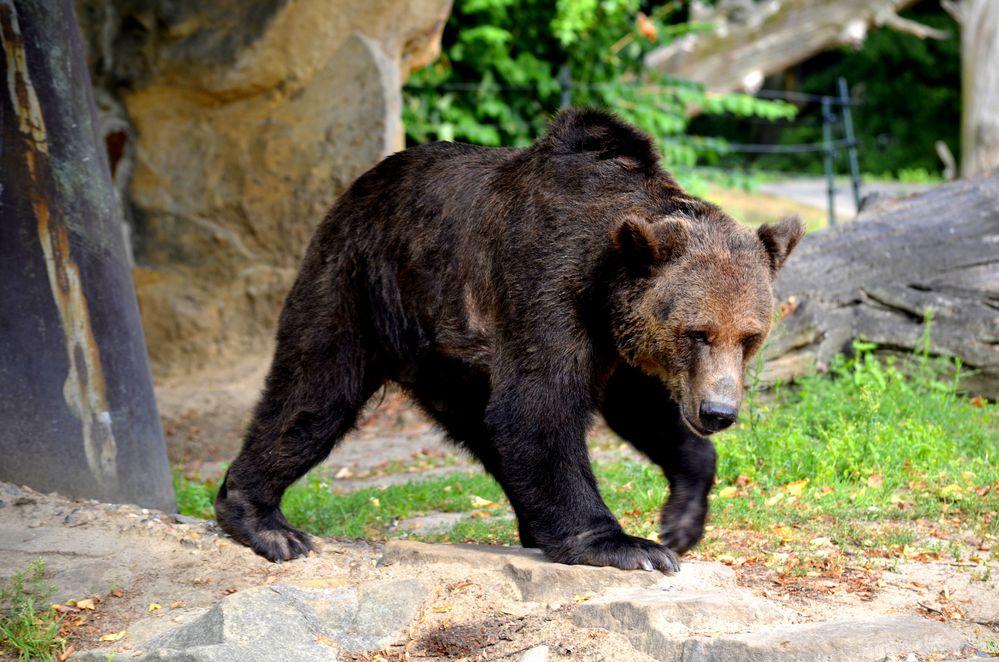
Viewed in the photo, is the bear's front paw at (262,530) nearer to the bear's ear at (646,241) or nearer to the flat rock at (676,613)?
the flat rock at (676,613)

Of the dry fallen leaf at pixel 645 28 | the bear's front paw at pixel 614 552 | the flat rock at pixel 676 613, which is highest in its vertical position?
the dry fallen leaf at pixel 645 28

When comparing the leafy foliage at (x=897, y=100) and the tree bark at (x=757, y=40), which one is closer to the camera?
the tree bark at (x=757, y=40)

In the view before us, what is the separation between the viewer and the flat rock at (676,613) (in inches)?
161

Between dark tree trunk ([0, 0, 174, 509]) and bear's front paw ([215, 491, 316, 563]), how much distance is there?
780mm

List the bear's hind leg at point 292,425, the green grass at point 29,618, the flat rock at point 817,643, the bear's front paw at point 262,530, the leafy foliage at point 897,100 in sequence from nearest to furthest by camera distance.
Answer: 1. the flat rock at point 817,643
2. the green grass at point 29,618
3. the bear's front paw at point 262,530
4. the bear's hind leg at point 292,425
5. the leafy foliage at point 897,100

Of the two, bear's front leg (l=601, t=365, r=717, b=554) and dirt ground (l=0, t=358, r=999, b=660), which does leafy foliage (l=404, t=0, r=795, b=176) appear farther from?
bear's front leg (l=601, t=365, r=717, b=554)

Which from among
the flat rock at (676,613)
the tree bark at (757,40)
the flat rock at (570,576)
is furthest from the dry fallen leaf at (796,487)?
the tree bark at (757,40)

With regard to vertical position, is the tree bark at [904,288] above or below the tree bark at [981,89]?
below

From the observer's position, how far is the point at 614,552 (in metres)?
4.55

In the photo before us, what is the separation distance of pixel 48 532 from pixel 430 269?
6.57ft

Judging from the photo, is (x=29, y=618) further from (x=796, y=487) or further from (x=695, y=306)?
(x=796, y=487)

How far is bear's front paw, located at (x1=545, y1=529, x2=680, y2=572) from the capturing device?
4527 mm

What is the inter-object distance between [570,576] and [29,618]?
80.6 inches

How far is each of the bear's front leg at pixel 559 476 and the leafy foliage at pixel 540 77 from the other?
303 inches
